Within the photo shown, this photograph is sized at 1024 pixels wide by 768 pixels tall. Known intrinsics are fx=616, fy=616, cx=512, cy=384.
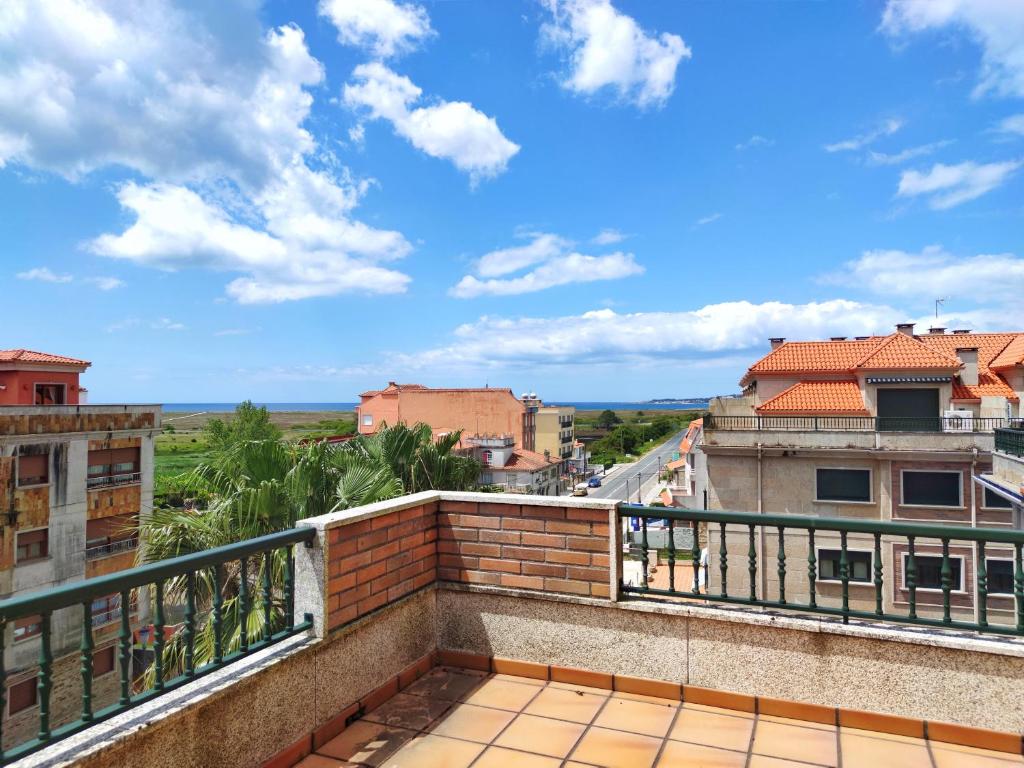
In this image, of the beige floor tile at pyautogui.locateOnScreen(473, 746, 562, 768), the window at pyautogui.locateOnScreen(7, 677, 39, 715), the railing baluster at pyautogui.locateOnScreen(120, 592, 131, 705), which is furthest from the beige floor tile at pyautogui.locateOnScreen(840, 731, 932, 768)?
the window at pyautogui.locateOnScreen(7, 677, 39, 715)

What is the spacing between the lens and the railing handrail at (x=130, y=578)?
190cm

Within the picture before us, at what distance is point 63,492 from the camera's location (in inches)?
867

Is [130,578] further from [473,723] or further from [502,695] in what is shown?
[502,695]

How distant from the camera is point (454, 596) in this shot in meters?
3.87

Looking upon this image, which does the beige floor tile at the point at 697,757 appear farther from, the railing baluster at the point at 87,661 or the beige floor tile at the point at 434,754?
the railing baluster at the point at 87,661

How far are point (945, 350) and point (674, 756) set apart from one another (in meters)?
22.9

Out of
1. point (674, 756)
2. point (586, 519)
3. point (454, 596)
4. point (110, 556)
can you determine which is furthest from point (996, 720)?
point (110, 556)

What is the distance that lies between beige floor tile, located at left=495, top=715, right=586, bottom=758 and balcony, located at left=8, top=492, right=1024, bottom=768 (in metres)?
0.01

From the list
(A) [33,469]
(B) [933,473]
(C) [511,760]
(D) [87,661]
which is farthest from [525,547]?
(A) [33,469]

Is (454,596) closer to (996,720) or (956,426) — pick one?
(996,720)

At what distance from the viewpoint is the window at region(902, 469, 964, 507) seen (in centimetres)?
1769

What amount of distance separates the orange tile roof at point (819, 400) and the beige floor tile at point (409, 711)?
1962cm

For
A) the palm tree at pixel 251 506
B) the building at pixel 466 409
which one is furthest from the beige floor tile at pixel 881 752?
the building at pixel 466 409

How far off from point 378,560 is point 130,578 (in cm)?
137
